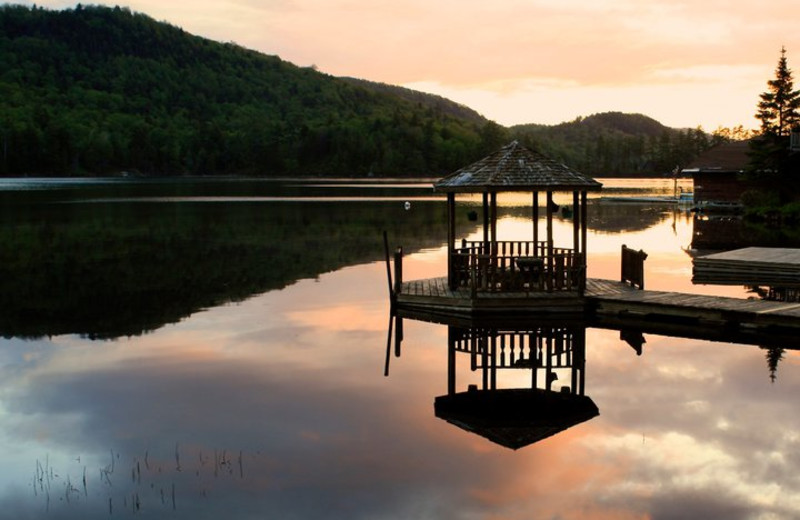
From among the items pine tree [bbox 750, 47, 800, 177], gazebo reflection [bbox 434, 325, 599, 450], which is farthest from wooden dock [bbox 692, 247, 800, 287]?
pine tree [bbox 750, 47, 800, 177]

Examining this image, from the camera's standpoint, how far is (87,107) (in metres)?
198

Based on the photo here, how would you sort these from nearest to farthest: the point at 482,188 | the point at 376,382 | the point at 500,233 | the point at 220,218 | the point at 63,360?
the point at 376,382 → the point at 63,360 → the point at 482,188 → the point at 500,233 → the point at 220,218

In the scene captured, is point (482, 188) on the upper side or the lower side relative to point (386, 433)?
upper

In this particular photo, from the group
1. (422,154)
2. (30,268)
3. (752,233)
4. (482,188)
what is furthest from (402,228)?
(422,154)

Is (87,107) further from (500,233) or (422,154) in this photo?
(500,233)

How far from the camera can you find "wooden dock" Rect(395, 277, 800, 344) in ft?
59.3

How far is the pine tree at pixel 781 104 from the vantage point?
56.6m

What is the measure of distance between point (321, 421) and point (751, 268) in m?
19.4

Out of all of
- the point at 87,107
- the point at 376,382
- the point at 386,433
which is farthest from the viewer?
the point at 87,107

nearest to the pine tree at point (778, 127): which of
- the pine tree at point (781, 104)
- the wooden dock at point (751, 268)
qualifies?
the pine tree at point (781, 104)

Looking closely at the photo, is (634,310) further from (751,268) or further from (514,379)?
(751,268)

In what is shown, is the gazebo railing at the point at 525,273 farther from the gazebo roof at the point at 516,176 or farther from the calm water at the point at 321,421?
the calm water at the point at 321,421

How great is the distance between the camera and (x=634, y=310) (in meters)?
19.2

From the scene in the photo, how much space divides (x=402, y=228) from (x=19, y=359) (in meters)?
33.0
